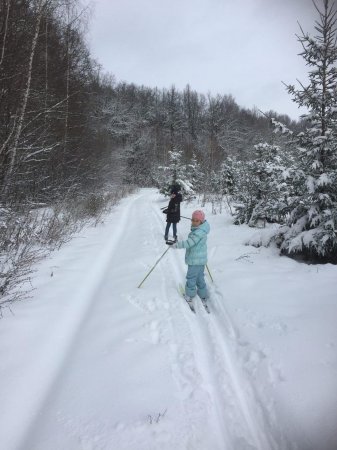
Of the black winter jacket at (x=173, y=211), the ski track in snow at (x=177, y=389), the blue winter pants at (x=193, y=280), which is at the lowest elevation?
the ski track in snow at (x=177, y=389)

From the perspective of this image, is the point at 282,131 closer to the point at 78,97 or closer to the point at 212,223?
the point at 212,223

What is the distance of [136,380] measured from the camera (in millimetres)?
3170

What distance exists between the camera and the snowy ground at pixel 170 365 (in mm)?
2574

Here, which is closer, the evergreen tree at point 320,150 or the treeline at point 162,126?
the evergreen tree at point 320,150

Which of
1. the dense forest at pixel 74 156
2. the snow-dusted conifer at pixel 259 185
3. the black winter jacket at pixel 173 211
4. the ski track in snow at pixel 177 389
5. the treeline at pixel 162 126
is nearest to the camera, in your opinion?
the ski track in snow at pixel 177 389

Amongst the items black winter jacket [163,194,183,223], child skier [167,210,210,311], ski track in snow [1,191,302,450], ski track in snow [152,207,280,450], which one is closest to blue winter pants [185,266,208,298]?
child skier [167,210,210,311]

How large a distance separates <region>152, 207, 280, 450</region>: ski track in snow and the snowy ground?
0.01 metres

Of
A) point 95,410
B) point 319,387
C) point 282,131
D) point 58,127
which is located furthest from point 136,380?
point 58,127

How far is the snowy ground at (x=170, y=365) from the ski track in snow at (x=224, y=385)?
0.04 ft

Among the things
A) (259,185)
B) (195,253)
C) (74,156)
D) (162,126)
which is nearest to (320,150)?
(195,253)

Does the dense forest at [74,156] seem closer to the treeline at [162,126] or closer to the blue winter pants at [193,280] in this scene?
the blue winter pants at [193,280]

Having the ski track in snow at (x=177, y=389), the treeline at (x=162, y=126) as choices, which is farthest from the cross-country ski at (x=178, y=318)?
the treeline at (x=162, y=126)

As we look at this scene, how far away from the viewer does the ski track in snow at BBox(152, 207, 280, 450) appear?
256 centimetres

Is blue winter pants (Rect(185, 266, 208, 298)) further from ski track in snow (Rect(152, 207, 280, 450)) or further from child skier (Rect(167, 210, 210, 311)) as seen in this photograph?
ski track in snow (Rect(152, 207, 280, 450))
